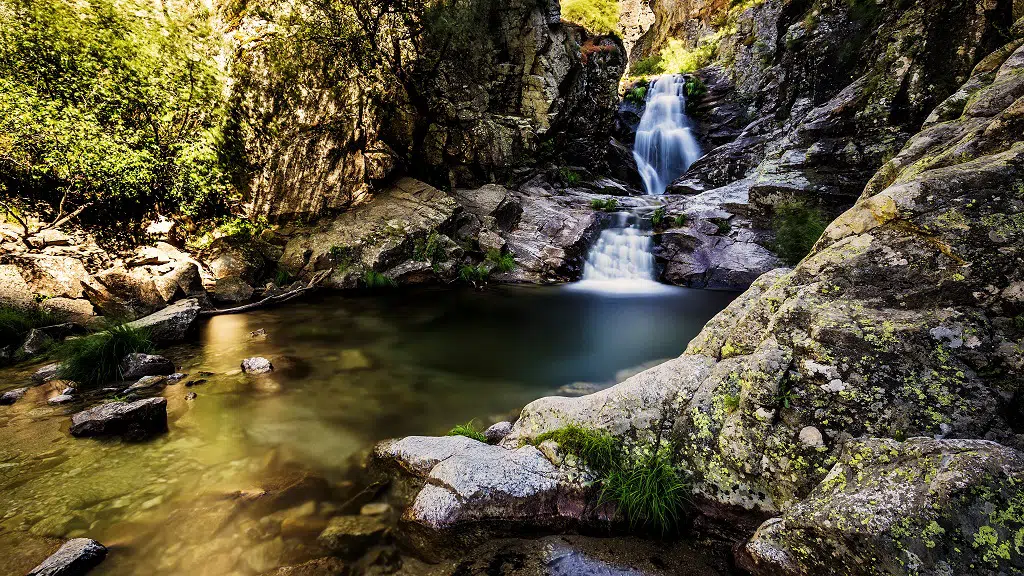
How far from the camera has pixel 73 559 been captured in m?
2.62

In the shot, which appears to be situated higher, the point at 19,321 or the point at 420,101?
the point at 420,101

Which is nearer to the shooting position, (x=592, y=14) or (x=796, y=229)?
(x=796, y=229)

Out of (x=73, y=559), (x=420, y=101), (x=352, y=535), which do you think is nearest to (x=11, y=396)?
(x=73, y=559)

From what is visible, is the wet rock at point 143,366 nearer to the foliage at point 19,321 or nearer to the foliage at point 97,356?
the foliage at point 97,356

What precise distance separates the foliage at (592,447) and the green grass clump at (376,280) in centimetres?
→ 1156

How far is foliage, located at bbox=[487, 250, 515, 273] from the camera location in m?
15.5

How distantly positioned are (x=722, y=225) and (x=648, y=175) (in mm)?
10418

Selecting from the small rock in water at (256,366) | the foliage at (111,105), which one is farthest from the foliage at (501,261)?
the small rock in water at (256,366)

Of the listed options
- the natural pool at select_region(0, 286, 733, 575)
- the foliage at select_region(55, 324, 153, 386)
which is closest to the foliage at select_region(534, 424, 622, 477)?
the natural pool at select_region(0, 286, 733, 575)

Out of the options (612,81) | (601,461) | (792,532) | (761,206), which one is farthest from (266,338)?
(612,81)

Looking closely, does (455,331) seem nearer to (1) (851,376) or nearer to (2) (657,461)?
(2) (657,461)

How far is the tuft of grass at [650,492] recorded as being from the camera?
8.86 feet

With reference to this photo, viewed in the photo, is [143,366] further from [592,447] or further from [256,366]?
[592,447]

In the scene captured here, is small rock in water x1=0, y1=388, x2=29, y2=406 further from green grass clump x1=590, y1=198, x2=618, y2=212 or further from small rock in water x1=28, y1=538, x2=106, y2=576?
green grass clump x1=590, y1=198, x2=618, y2=212
